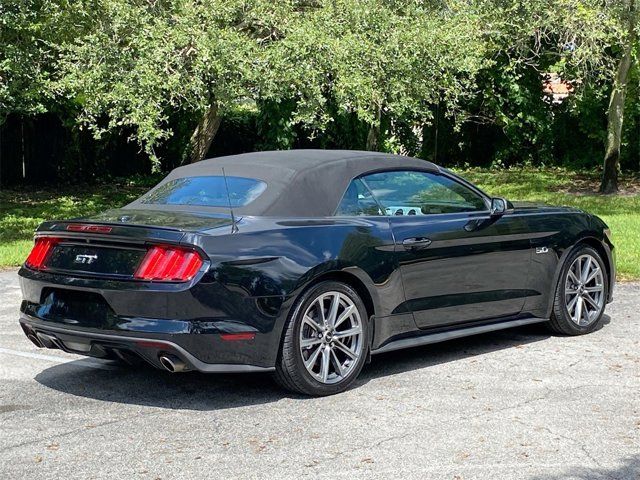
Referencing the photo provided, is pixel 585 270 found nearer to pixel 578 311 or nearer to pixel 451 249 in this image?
pixel 578 311

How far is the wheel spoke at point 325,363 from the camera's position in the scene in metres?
6.50

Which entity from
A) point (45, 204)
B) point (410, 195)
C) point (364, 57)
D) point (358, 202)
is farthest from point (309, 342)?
point (45, 204)

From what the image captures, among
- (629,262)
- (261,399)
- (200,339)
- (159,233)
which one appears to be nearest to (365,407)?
(261,399)

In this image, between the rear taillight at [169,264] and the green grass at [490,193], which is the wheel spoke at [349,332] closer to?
the rear taillight at [169,264]

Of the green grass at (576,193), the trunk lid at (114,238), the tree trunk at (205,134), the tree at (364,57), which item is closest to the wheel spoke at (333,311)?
the trunk lid at (114,238)

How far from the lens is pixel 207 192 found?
716cm

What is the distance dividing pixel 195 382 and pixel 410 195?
195 cm

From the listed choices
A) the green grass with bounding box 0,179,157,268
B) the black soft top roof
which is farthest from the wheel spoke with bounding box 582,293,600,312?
the green grass with bounding box 0,179,157,268

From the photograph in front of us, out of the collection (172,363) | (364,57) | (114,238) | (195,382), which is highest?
(364,57)

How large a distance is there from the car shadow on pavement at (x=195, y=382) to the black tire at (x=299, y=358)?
123 millimetres

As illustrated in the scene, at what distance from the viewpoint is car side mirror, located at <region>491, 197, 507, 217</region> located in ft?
25.4

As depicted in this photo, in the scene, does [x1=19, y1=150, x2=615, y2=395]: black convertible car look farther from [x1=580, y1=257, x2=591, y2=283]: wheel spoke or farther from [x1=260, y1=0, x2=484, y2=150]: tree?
[x1=260, y1=0, x2=484, y2=150]: tree

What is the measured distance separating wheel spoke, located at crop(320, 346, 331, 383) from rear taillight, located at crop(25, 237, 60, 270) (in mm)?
1790

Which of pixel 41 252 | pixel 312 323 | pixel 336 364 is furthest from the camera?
pixel 41 252
